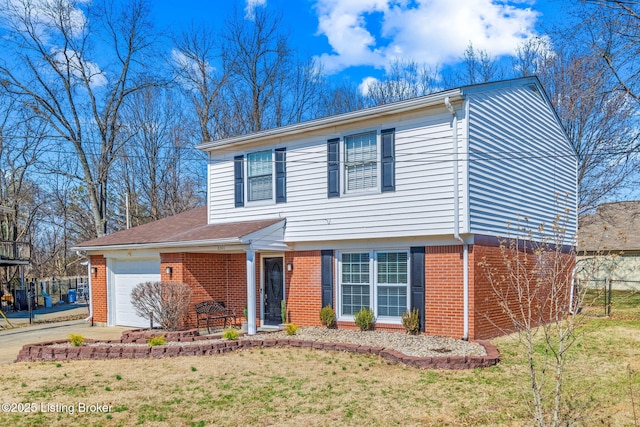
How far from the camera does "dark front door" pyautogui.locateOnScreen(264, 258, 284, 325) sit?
14148 mm

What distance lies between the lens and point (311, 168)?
13.2 meters

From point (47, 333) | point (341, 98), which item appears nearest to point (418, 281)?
point (47, 333)

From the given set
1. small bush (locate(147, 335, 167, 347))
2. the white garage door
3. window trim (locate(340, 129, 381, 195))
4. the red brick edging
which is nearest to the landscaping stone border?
the red brick edging

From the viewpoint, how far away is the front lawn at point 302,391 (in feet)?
20.4

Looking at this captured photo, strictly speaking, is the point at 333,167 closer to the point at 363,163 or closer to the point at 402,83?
the point at 363,163

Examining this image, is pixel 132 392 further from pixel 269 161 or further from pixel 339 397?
pixel 269 161

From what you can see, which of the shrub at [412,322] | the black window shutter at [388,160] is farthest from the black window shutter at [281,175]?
the shrub at [412,322]

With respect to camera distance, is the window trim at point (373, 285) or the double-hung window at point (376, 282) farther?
the double-hung window at point (376, 282)

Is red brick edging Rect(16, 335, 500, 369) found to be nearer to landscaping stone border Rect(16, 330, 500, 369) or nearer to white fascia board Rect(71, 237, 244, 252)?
landscaping stone border Rect(16, 330, 500, 369)

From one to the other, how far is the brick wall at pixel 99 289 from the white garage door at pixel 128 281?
43 centimetres

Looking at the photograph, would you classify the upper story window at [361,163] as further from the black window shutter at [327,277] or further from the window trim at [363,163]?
the black window shutter at [327,277]

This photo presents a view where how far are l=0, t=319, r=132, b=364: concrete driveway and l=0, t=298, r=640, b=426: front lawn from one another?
11.2 feet

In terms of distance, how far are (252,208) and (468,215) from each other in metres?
6.28

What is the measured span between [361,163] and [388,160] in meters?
0.75
